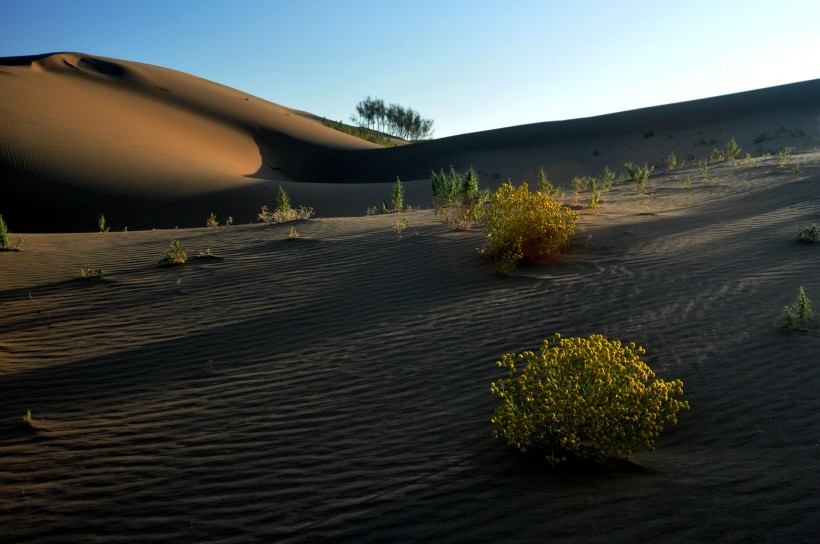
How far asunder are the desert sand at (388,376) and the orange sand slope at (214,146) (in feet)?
33.3

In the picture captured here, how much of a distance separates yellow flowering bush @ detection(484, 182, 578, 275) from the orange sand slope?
46.4ft

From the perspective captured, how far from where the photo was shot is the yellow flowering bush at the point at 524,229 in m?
7.98

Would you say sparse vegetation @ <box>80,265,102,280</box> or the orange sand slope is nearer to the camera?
sparse vegetation @ <box>80,265,102,280</box>

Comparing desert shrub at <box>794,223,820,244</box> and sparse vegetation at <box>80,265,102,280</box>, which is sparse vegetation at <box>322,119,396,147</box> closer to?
sparse vegetation at <box>80,265,102,280</box>

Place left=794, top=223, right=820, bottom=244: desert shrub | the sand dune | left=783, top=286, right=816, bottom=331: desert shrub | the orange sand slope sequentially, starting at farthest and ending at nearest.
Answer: the orange sand slope
left=794, top=223, right=820, bottom=244: desert shrub
left=783, top=286, right=816, bottom=331: desert shrub
the sand dune

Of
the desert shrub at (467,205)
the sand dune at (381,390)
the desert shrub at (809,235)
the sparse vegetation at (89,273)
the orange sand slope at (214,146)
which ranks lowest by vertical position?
the sand dune at (381,390)

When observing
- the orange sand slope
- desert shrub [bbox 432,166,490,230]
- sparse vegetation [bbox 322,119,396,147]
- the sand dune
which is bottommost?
the sand dune

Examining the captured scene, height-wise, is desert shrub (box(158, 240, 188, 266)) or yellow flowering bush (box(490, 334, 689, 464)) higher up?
desert shrub (box(158, 240, 188, 266))

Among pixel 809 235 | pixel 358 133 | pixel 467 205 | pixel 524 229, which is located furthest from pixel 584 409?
pixel 358 133

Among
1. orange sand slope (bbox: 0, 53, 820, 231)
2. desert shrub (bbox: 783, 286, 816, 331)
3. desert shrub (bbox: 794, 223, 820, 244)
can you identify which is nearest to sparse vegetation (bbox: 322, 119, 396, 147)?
orange sand slope (bbox: 0, 53, 820, 231)

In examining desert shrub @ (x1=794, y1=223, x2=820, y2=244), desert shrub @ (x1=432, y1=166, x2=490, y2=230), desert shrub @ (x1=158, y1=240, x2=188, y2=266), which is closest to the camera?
desert shrub @ (x1=794, y1=223, x2=820, y2=244)

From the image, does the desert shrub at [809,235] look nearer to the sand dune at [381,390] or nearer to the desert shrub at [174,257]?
the sand dune at [381,390]

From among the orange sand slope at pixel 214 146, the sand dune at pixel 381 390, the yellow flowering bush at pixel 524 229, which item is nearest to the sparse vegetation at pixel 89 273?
the sand dune at pixel 381 390

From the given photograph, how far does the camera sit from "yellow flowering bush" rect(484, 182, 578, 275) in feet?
26.2
